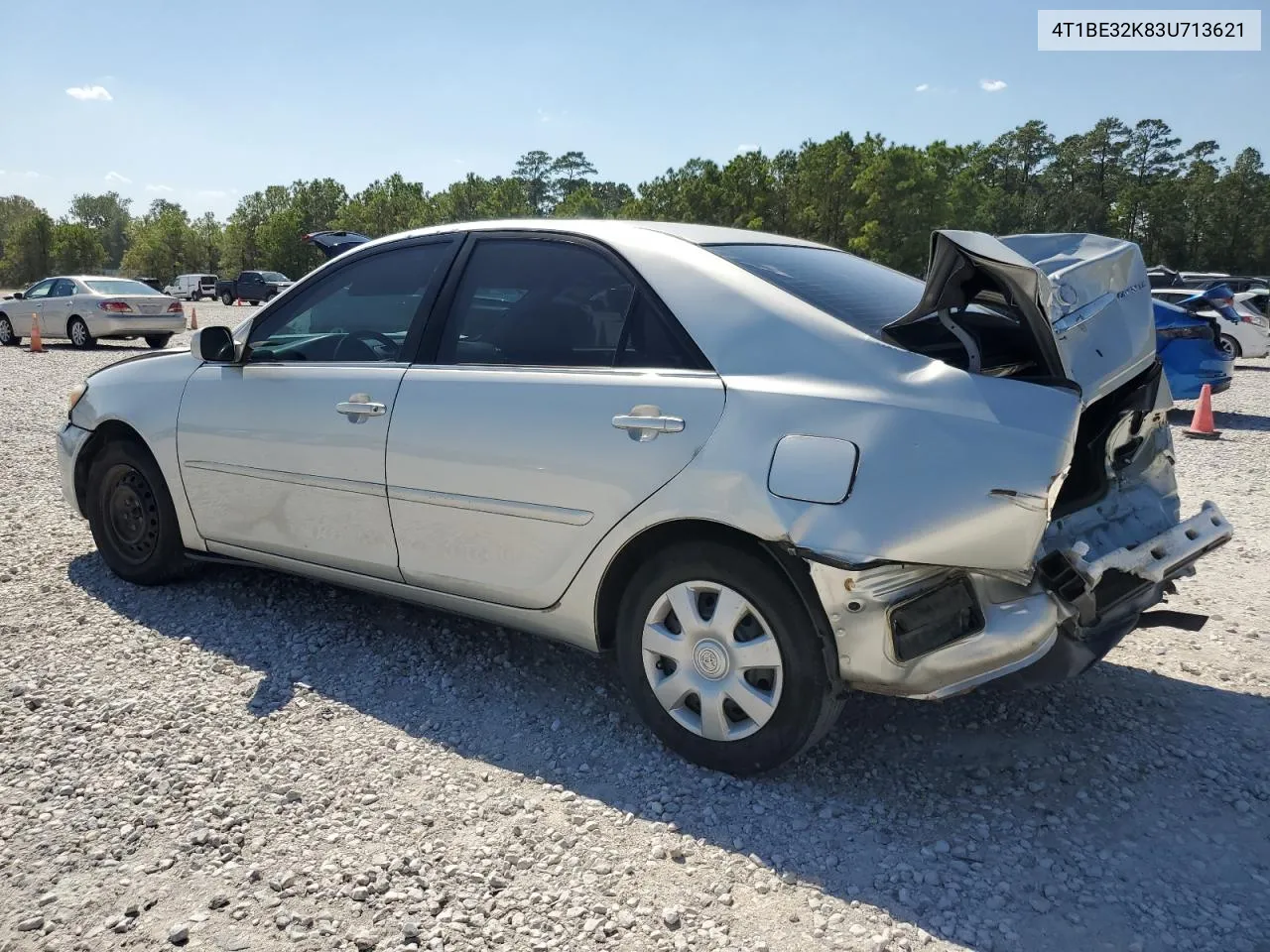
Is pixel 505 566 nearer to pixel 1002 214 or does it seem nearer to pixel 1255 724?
pixel 1255 724

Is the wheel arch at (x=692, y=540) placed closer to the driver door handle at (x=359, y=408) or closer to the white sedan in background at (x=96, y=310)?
the driver door handle at (x=359, y=408)

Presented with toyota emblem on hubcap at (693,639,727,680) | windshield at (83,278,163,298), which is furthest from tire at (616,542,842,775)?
windshield at (83,278,163,298)

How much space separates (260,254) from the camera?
85.4m

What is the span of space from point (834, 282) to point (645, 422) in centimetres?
87

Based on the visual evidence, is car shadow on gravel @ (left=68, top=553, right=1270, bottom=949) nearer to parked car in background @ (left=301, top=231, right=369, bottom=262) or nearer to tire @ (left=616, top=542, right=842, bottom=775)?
tire @ (left=616, top=542, right=842, bottom=775)

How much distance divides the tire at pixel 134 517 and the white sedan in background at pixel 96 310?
50.9ft

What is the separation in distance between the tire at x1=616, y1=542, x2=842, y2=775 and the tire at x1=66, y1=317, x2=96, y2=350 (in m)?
19.1

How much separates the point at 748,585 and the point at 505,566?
93cm

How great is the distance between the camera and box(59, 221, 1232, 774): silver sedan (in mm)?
2564

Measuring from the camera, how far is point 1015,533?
2465mm

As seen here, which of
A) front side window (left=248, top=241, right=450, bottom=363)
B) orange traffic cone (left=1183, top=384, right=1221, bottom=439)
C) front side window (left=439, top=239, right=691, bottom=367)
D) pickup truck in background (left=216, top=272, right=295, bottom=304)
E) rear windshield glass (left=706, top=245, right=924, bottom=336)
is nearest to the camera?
rear windshield glass (left=706, top=245, right=924, bottom=336)

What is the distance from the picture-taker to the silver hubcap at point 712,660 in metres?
2.82

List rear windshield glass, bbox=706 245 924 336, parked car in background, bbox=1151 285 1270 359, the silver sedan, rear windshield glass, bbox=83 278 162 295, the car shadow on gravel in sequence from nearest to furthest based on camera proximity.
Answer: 1. the car shadow on gravel
2. the silver sedan
3. rear windshield glass, bbox=706 245 924 336
4. parked car in background, bbox=1151 285 1270 359
5. rear windshield glass, bbox=83 278 162 295

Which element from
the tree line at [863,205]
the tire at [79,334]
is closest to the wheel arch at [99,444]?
the tire at [79,334]
